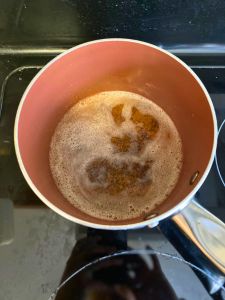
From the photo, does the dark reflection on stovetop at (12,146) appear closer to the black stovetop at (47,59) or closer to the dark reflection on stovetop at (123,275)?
the black stovetop at (47,59)

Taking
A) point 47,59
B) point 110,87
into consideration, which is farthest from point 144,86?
point 47,59

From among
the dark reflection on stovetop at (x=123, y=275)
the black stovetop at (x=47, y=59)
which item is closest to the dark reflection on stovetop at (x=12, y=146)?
the black stovetop at (x=47, y=59)

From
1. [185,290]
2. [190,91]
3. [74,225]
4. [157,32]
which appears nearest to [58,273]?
[74,225]

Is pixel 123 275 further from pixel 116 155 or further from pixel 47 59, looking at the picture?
pixel 47 59

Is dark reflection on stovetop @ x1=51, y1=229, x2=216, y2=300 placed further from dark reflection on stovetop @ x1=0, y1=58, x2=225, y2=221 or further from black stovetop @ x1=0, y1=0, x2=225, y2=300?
dark reflection on stovetop @ x1=0, y1=58, x2=225, y2=221

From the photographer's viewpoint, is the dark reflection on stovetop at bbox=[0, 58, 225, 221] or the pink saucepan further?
the dark reflection on stovetop at bbox=[0, 58, 225, 221]

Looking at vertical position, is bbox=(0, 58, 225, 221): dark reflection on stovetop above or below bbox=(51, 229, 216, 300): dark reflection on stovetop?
above

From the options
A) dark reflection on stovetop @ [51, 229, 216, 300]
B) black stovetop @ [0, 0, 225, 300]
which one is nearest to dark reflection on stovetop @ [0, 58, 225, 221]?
black stovetop @ [0, 0, 225, 300]

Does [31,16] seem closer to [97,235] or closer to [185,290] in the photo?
[97,235]
